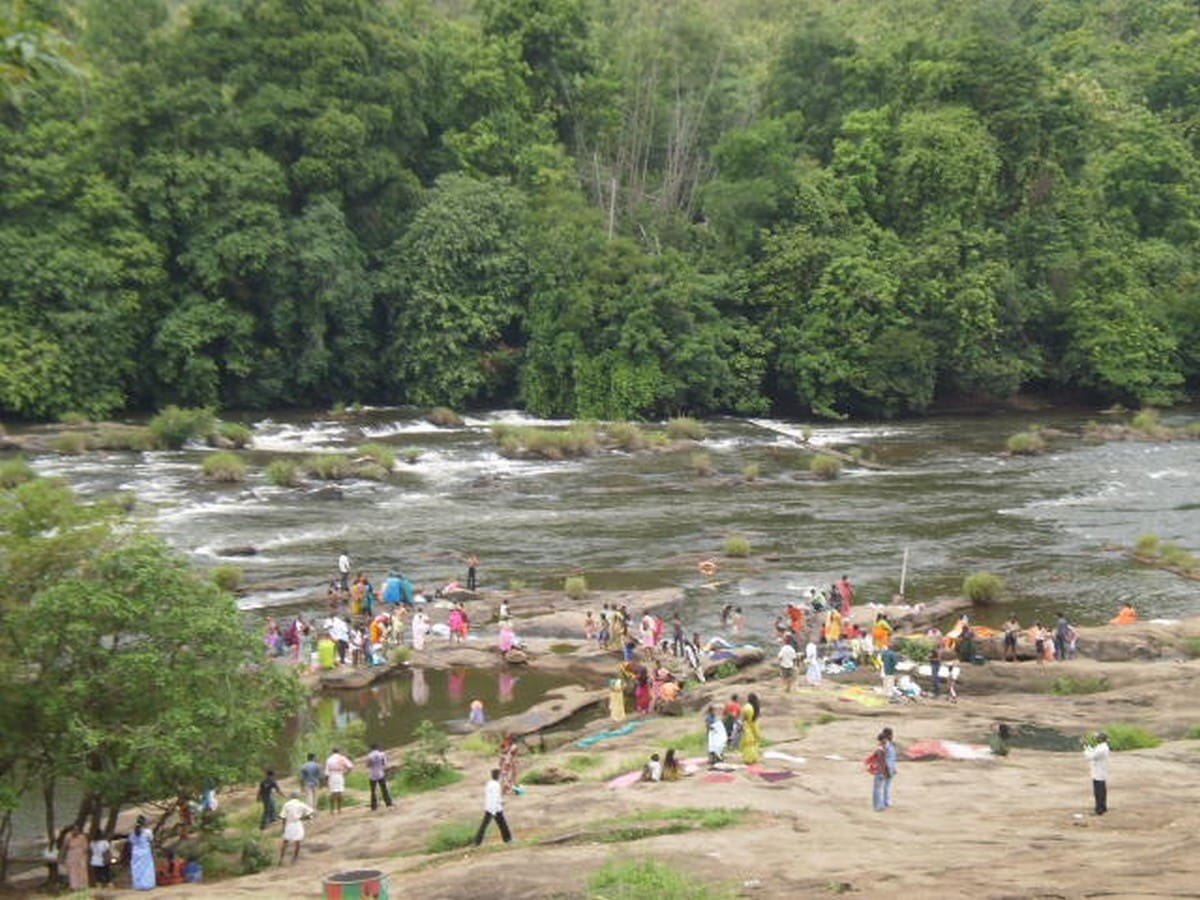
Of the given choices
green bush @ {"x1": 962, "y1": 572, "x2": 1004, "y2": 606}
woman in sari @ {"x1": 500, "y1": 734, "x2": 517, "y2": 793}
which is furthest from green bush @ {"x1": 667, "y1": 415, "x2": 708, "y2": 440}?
woman in sari @ {"x1": 500, "y1": 734, "x2": 517, "y2": 793}

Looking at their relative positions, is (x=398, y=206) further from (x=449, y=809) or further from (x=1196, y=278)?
(x=449, y=809)

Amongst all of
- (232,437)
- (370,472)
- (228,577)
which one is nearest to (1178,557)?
(228,577)

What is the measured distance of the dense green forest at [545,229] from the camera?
181 feet

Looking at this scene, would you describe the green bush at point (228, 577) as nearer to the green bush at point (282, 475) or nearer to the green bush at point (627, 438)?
the green bush at point (282, 475)

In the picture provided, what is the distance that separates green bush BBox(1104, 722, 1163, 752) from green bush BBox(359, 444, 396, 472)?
2831cm

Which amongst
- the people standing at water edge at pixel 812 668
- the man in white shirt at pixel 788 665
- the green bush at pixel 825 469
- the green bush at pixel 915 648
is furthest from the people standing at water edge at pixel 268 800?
the green bush at pixel 825 469

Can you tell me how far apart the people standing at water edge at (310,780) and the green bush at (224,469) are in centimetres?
2351

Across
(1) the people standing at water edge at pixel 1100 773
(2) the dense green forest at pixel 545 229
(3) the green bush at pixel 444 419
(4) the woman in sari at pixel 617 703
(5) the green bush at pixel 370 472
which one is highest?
(2) the dense green forest at pixel 545 229

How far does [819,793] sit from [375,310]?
1849 inches

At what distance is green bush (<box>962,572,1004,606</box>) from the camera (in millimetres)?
31547

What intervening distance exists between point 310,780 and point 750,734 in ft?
20.3

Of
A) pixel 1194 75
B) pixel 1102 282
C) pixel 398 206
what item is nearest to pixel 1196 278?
pixel 1102 282

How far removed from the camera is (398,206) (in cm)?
6250

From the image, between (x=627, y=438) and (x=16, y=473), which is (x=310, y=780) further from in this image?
(x=627, y=438)
